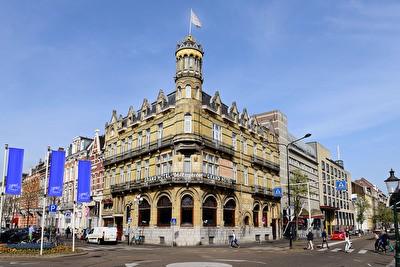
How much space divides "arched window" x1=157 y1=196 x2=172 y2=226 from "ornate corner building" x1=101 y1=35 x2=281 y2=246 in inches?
4.3

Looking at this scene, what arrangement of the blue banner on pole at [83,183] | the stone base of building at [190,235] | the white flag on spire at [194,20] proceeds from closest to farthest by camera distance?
1. the blue banner on pole at [83,183]
2. the stone base of building at [190,235]
3. the white flag on spire at [194,20]

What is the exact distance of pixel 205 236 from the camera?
36906mm

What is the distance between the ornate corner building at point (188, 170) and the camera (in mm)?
37219

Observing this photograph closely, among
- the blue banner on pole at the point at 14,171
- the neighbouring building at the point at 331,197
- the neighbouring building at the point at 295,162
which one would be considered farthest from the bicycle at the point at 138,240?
the neighbouring building at the point at 331,197

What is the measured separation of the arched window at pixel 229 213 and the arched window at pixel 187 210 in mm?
5781

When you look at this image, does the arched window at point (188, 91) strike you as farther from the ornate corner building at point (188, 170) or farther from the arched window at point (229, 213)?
the arched window at point (229, 213)

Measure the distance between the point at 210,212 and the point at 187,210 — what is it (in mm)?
3163

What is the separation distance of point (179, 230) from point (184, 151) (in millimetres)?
8431

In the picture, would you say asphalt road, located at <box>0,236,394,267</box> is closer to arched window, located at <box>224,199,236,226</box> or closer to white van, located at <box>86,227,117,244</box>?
white van, located at <box>86,227,117,244</box>

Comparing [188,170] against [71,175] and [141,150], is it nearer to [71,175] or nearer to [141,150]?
[141,150]

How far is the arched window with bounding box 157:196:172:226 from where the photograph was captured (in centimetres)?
3803

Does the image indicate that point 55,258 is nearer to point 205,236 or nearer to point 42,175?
point 205,236

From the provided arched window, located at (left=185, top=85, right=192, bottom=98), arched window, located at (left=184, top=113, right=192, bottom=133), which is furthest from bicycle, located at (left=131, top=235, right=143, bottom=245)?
arched window, located at (left=185, top=85, right=192, bottom=98)

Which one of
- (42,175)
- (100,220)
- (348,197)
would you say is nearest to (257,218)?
(100,220)
